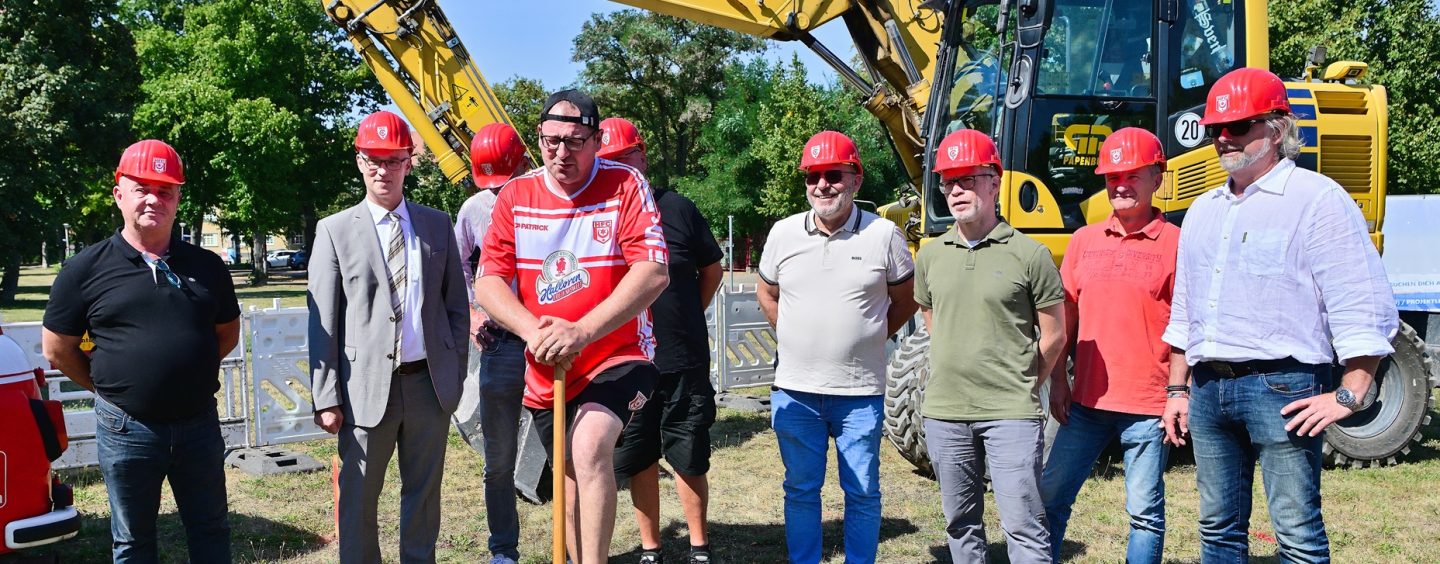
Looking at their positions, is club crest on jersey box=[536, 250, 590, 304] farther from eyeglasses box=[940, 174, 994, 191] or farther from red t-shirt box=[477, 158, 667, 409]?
eyeglasses box=[940, 174, 994, 191]

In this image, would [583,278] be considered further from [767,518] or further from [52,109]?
[52,109]

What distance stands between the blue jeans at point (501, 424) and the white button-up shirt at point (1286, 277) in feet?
9.06

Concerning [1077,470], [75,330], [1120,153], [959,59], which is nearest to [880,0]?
[959,59]

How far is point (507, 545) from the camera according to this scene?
4.80 metres

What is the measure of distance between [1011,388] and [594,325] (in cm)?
166

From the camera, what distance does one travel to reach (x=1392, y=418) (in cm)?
763

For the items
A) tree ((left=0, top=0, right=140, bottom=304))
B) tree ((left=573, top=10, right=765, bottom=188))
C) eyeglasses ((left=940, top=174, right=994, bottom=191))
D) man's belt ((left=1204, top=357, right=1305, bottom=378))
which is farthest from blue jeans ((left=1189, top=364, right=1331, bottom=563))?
tree ((left=573, top=10, right=765, bottom=188))

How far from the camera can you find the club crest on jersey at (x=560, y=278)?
11.3 feet

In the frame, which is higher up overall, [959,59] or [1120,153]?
[959,59]

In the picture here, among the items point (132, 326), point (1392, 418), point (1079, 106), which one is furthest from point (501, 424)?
point (1392, 418)

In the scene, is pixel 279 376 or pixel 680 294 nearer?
pixel 680 294

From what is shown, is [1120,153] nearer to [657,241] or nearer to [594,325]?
[657,241]

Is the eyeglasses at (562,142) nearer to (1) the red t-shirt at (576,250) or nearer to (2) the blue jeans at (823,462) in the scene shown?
(1) the red t-shirt at (576,250)

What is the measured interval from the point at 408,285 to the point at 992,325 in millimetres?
2265
